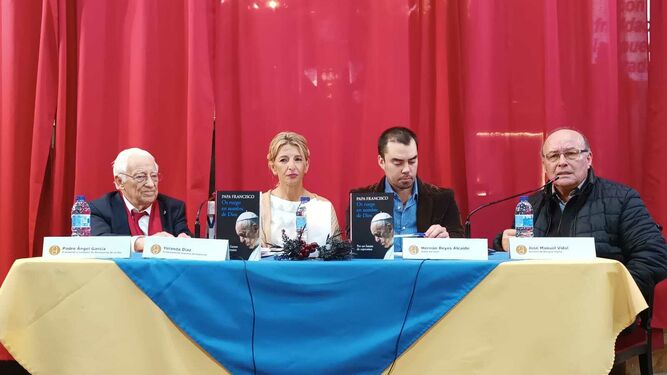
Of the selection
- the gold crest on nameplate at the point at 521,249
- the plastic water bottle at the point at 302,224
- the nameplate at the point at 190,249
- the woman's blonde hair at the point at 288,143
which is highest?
the woman's blonde hair at the point at 288,143

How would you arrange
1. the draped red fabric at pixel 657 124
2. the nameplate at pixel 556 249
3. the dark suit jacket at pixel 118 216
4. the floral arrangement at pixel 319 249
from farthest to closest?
the draped red fabric at pixel 657 124 → the dark suit jacket at pixel 118 216 → the floral arrangement at pixel 319 249 → the nameplate at pixel 556 249

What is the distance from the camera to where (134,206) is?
323 cm

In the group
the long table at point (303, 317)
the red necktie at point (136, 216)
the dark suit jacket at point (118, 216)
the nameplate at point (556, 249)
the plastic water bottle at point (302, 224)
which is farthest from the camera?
the red necktie at point (136, 216)

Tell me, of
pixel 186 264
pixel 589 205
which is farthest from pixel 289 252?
pixel 589 205

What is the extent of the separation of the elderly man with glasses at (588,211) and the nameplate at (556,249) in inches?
21.5

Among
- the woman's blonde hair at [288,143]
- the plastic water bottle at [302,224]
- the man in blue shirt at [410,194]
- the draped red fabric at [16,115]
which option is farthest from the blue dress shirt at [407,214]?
the draped red fabric at [16,115]

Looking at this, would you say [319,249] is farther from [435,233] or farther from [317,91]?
[317,91]

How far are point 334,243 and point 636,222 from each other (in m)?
1.38

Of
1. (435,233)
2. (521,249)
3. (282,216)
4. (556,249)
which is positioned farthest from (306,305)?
(282,216)

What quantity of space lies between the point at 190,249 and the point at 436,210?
1366 mm

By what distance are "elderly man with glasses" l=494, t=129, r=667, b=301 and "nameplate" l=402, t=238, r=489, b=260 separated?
23.7 inches

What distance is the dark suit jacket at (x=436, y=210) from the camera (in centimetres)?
316

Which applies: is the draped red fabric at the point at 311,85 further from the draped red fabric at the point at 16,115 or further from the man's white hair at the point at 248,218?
the man's white hair at the point at 248,218

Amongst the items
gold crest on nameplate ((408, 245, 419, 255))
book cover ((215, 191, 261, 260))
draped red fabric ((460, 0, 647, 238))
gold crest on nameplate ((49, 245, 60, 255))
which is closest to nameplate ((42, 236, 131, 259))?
gold crest on nameplate ((49, 245, 60, 255))
